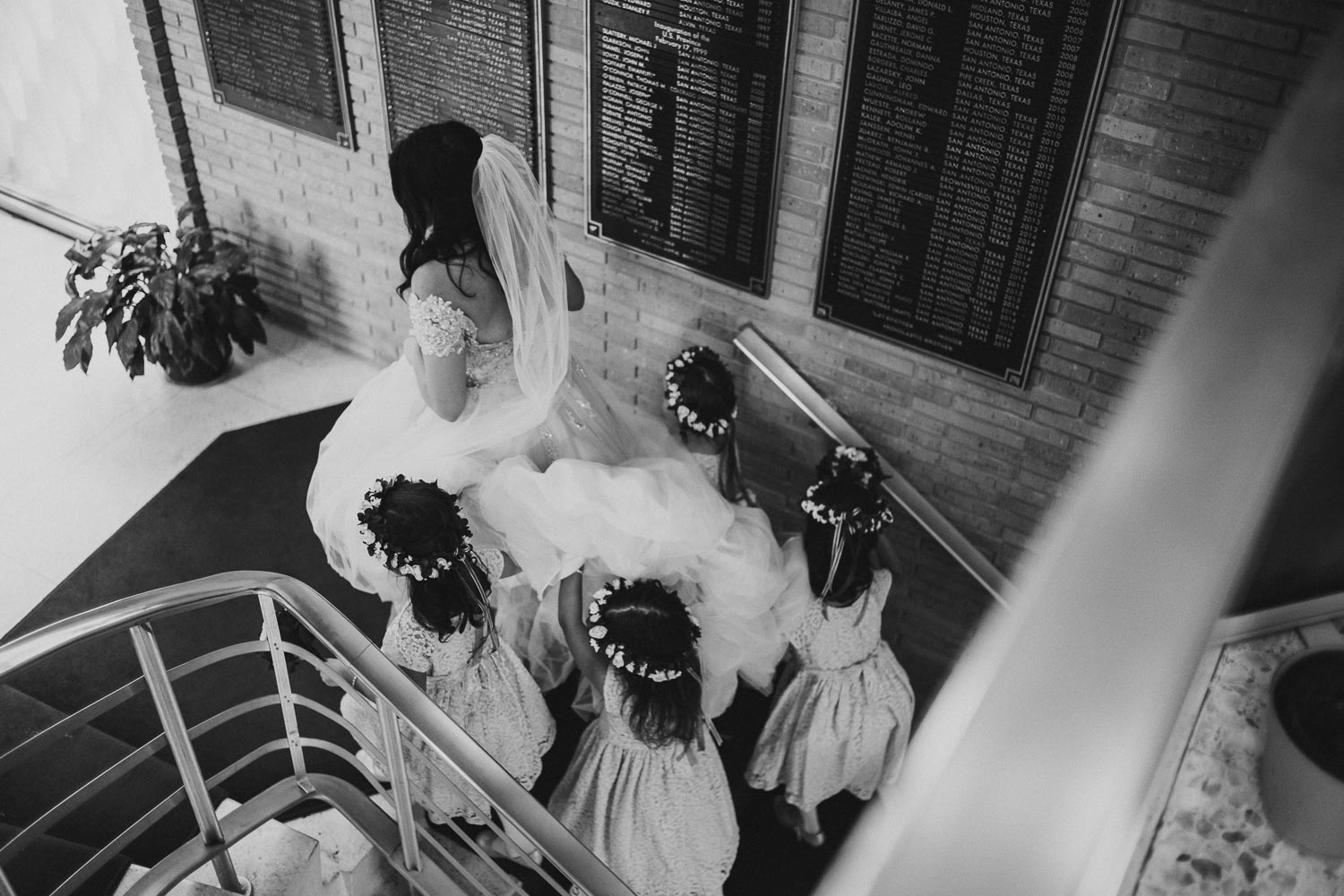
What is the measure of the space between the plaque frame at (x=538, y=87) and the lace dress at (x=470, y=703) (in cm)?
184

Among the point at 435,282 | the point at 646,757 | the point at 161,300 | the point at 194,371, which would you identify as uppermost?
the point at 435,282

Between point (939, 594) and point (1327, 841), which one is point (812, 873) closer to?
point (939, 594)

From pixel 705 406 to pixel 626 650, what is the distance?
137 centimetres

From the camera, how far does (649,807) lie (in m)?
3.47

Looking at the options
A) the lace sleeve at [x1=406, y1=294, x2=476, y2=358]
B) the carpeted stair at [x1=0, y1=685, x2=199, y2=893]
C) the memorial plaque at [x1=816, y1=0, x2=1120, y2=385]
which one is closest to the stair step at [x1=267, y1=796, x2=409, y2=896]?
the carpeted stair at [x1=0, y1=685, x2=199, y2=893]

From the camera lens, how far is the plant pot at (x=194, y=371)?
229 inches

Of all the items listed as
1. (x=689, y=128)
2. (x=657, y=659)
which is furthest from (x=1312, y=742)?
(x=689, y=128)

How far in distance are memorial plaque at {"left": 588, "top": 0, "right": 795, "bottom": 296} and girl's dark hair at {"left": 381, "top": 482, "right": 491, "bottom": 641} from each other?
166 cm

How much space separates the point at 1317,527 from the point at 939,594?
3.39 metres

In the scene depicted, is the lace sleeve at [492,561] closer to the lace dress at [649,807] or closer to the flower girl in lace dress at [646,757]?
the flower girl in lace dress at [646,757]

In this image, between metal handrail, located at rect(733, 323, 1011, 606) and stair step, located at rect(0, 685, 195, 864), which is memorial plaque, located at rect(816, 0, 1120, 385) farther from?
stair step, located at rect(0, 685, 195, 864)

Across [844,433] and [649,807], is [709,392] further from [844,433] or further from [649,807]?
[649,807]

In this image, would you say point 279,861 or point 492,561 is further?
point 492,561

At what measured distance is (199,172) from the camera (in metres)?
5.99
